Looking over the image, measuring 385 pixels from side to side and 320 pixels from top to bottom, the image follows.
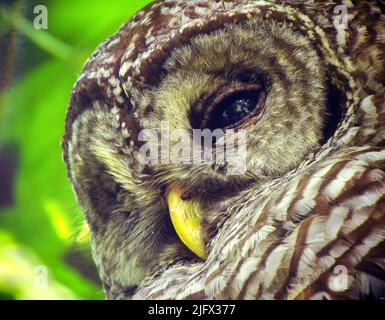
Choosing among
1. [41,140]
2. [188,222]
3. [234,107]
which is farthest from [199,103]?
[41,140]

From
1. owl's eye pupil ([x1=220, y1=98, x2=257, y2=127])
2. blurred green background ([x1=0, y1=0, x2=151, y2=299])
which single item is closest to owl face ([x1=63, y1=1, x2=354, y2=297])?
owl's eye pupil ([x1=220, y1=98, x2=257, y2=127])

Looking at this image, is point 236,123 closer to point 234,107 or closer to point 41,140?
point 234,107

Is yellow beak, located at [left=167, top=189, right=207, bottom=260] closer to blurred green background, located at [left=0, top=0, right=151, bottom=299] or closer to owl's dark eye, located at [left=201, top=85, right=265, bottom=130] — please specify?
owl's dark eye, located at [left=201, top=85, right=265, bottom=130]

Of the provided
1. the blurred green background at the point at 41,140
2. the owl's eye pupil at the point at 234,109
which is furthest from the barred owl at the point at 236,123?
the blurred green background at the point at 41,140

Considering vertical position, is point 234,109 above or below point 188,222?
above

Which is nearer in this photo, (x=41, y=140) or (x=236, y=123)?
(x=236, y=123)

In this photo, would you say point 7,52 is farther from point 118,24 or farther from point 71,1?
point 118,24

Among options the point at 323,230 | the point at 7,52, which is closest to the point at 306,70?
the point at 323,230
